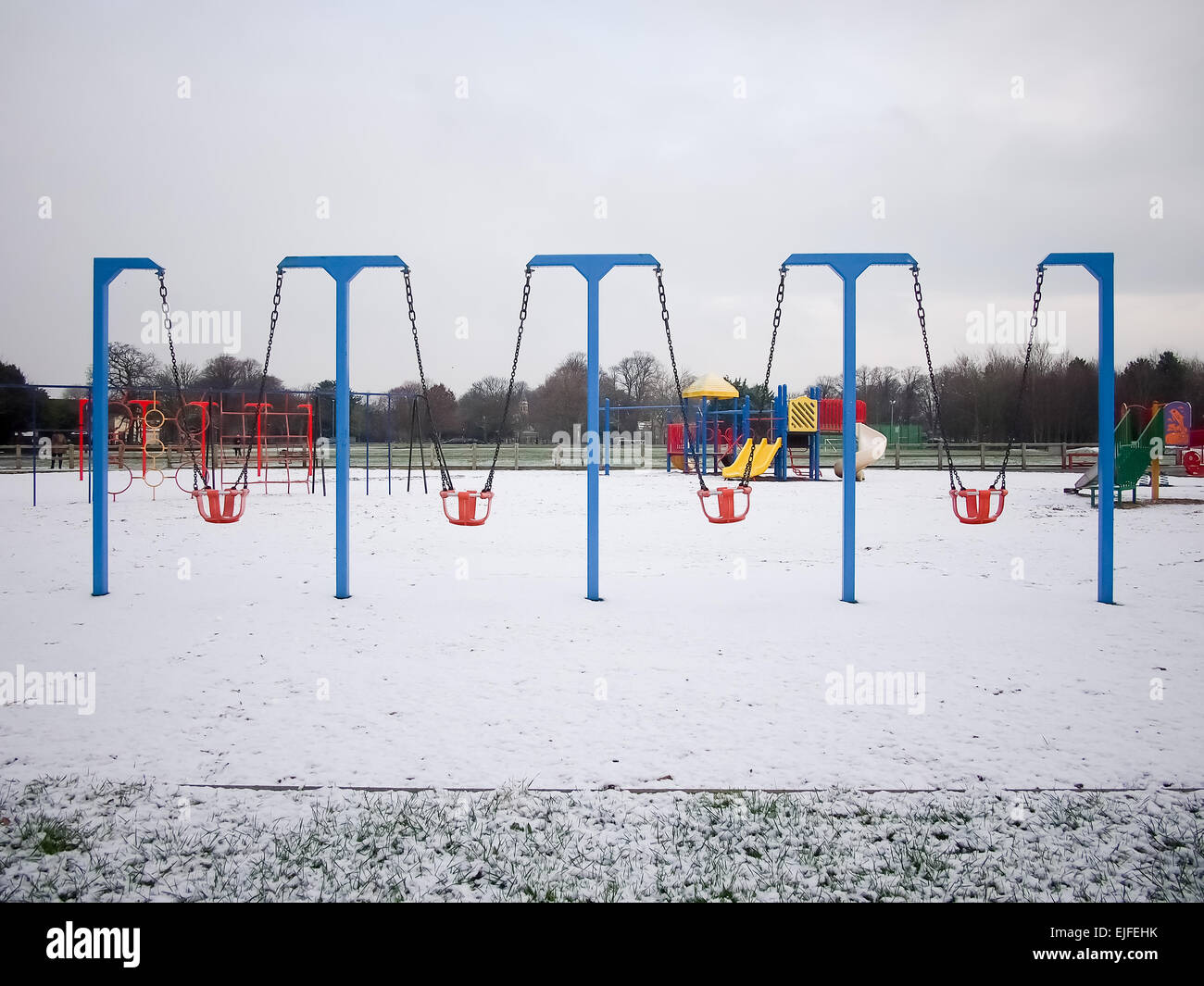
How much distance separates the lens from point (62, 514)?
1527 cm

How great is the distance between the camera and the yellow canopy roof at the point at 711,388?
84.7 ft

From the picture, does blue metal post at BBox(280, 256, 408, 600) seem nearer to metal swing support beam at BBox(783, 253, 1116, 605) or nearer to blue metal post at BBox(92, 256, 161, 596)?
blue metal post at BBox(92, 256, 161, 596)

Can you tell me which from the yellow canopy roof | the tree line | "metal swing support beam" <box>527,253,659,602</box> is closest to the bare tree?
the tree line

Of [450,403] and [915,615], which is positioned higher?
[450,403]

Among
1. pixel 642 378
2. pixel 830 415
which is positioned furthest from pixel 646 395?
pixel 830 415

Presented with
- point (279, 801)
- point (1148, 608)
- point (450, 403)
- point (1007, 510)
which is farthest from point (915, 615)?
point (450, 403)

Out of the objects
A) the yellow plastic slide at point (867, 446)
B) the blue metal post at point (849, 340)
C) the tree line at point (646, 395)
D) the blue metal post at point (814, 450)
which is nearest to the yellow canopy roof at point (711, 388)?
the blue metal post at point (814, 450)

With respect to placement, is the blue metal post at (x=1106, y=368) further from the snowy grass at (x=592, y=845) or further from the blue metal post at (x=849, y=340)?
the snowy grass at (x=592, y=845)

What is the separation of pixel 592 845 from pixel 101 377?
23.1ft

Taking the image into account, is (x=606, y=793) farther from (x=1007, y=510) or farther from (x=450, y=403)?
(x=450, y=403)

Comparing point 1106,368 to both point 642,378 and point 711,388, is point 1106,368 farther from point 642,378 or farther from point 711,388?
point 642,378

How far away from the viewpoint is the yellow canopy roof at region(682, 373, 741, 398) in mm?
25812
